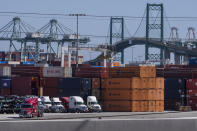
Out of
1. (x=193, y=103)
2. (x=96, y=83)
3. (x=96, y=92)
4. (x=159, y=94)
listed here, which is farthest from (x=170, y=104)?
(x=96, y=83)

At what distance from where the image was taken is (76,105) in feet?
163

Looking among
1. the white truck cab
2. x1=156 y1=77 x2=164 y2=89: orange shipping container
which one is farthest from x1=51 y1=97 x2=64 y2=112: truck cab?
x1=156 y1=77 x2=164 y2=89: orange shipping container

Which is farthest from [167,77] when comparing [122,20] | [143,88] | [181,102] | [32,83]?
[122,20]

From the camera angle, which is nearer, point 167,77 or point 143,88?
point 143,88

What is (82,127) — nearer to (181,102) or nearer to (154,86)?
(154,86)

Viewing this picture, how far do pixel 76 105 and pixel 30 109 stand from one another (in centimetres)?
1273

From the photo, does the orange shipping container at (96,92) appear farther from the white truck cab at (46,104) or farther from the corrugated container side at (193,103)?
the corrugated container side at (193,103)

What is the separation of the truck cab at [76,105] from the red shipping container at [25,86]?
6.76m

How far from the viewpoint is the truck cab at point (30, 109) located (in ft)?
120

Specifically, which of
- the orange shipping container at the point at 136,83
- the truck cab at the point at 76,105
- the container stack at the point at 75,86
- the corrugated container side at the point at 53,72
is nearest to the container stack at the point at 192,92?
the orange shipping container at the point at 136,83

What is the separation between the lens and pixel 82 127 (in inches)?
429

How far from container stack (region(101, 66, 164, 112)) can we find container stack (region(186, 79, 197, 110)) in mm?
4052

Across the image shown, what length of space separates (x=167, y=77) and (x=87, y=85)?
13.3m

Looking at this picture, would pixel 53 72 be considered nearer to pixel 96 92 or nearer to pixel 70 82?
pixel 70 82
